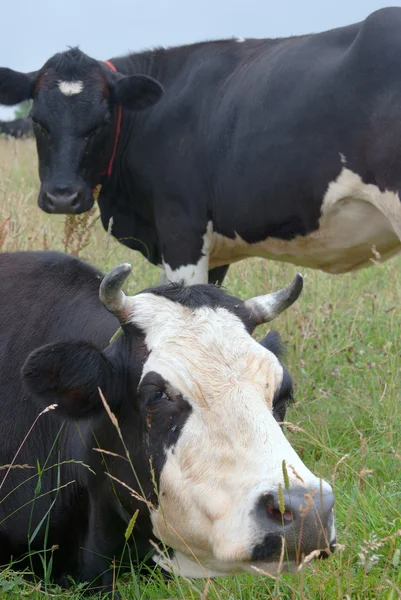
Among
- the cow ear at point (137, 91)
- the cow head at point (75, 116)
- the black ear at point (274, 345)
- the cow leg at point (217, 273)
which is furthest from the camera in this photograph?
the cow leg at point (217, 273)

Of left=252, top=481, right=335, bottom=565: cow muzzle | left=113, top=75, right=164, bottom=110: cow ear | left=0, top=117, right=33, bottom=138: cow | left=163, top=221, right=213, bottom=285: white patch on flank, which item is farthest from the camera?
left=0, top=117, right=33, bottom=138: cow

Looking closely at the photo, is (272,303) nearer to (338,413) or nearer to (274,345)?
(274,345)

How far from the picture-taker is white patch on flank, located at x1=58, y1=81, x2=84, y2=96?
691cm

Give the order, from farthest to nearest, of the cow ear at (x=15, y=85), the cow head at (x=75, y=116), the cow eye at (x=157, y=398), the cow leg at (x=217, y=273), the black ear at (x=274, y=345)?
the cow leg at (x=217, y=273) < the cow ear at (x=15, y=85) < the cow head at (x=75, y=116) < the black ear at (x=274, y=345) < the cow eye at (x=157, y=398)

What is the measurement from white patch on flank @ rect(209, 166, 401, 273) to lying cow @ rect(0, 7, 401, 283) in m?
0.01

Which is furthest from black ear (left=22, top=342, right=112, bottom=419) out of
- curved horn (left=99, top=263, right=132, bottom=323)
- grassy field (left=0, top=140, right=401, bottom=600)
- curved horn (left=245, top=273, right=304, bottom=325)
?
grassy field (left=0, top=140, right=401, bottom=600)

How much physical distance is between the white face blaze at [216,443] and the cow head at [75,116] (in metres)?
3.51

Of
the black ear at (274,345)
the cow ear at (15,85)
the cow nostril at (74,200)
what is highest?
the cow ear at (15,85)

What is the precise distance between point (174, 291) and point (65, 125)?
11.6ft

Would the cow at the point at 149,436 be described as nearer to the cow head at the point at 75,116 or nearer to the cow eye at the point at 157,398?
the cow eye at the point at 157,398

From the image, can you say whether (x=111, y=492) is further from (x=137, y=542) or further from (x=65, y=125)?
(x=65, y=125)

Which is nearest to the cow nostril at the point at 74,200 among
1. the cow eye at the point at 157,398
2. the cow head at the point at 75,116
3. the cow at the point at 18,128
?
the cow head at the point at 75,116

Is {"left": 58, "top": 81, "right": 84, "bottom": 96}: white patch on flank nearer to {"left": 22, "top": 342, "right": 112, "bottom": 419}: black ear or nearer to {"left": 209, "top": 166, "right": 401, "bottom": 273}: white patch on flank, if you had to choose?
{"left": 209, "top": 166, "right": 401, "bottom": 273}: white patch on flank

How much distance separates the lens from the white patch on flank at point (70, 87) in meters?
6.91
